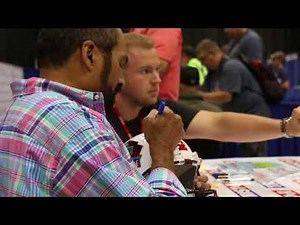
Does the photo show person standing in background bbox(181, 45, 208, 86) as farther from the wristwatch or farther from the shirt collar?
the shirt collar

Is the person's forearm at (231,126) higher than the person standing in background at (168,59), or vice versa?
the person standing in background at (168,59)

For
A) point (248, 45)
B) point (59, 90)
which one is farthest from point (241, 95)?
point (59, 90)

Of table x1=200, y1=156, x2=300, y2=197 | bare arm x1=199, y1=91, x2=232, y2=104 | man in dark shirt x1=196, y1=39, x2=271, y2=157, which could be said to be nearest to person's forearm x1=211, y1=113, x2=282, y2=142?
table x1=200, y1=156, x2=300, y2=197

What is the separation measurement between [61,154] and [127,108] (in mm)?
849

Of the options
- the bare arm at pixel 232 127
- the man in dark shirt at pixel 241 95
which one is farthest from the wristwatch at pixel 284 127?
the man in dark shirt at pixel 241 95

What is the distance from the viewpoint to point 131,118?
5.60ft

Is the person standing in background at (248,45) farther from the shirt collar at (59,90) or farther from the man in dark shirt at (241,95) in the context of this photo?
the shirt collar at (59,90)

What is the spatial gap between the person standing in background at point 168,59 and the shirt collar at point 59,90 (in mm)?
1068

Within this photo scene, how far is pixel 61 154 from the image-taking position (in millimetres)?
862

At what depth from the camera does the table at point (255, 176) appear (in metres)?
1.37

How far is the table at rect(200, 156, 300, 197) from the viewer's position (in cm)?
137

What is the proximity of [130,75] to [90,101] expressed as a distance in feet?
2.41
